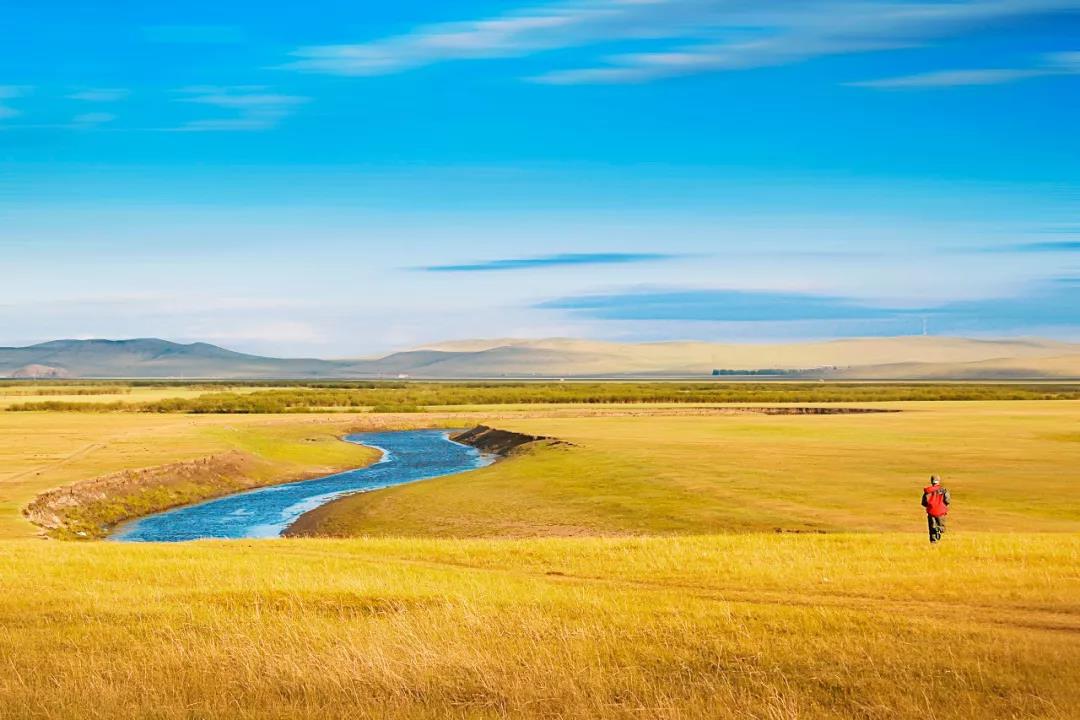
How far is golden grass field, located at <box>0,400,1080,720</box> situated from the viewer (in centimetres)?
1288

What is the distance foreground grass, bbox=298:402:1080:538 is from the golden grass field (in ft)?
1.08

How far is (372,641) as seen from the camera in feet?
50.9

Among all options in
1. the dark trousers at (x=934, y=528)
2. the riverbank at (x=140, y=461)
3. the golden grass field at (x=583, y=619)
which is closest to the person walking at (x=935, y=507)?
the dark trousers at (x=934, y=528)

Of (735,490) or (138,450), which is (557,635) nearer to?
(735,490)

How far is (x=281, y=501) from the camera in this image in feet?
183

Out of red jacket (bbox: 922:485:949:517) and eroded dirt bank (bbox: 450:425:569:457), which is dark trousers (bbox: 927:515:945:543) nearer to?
red jacket (bbox: 922:485:949:517)

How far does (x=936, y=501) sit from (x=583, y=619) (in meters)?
13.3

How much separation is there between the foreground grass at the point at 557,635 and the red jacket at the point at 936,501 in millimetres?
1127

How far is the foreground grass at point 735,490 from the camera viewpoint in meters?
37.9

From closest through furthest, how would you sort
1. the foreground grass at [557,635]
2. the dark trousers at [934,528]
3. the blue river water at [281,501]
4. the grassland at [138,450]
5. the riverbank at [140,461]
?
the foreground grass at [557,635]
the dark trousers at [934,528]
the blue river water at [281,501]
the riverbank at [140,461]
the grassland at [138,450]

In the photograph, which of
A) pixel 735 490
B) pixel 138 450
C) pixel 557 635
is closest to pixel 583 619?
pixel 557 635

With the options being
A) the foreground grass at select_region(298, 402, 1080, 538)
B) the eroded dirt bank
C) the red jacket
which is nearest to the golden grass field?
the foreground grass at select_region(298, 402, 1080, 538)

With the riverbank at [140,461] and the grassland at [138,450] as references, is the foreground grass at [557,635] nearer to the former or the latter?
the grassland at [138,450]

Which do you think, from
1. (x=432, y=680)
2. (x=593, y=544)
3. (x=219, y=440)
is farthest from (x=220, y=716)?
(x=219, y=440)
